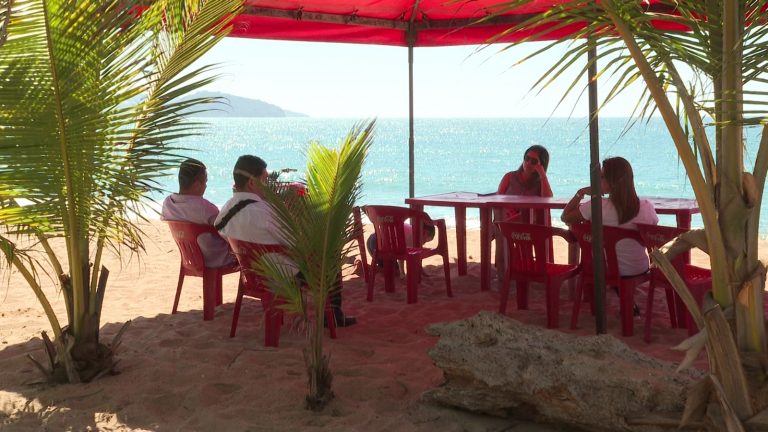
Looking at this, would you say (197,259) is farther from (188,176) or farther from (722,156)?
(722,156)

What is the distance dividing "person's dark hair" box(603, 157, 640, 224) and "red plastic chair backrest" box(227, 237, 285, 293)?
2.13m

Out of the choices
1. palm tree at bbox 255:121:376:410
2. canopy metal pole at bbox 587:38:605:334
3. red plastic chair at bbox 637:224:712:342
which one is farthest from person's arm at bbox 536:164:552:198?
palm tree at bbox 255:121:376:410

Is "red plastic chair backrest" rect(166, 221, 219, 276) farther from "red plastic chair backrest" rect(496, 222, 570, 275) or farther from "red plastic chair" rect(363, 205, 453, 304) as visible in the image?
"red plastic chair backrest" rect(496, 222, 570, 275)

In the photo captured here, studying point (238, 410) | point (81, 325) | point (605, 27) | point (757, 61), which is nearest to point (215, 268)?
point (81, 325)

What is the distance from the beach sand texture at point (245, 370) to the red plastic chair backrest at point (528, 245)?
0.42 metres

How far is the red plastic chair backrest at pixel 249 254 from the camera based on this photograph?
4805mm

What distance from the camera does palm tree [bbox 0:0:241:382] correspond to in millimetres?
3617

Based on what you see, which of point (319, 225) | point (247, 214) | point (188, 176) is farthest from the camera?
point (188, 176)

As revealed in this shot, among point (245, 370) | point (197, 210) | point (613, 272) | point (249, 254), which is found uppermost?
point (197, 210)

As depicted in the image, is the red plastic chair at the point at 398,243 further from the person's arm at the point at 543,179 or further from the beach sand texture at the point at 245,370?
the person's arm at the point at 543,179

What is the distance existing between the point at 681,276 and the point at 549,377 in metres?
1.60

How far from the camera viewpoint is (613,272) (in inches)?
201

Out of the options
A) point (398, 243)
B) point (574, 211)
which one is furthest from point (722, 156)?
point (398, 243)

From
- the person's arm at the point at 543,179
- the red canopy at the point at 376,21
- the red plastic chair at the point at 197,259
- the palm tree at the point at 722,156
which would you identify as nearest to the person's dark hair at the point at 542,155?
the person's arm at the point at 543,179
